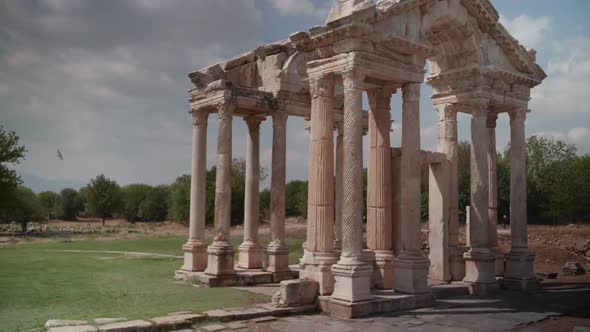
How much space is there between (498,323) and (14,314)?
10.8 m

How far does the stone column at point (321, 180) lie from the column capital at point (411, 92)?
2.07 metres

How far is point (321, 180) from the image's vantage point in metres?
13.4

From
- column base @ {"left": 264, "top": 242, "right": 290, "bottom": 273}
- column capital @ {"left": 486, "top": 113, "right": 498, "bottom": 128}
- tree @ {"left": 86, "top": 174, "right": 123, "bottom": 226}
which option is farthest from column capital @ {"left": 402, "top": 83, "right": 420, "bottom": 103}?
tree @ {"left": 86, "top": 174, "right": 123, "bottom": 226}

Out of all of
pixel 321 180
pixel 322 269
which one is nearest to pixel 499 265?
pixel 322 269

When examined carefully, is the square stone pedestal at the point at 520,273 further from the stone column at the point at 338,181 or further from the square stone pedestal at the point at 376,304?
the stone column at the point at 338,181

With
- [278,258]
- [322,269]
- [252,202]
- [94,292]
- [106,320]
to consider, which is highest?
[252,202]

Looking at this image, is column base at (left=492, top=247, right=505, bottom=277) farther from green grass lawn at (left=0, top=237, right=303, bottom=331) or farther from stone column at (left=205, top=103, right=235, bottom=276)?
stone column at (left=205, top=103, right=235, bottom=276)

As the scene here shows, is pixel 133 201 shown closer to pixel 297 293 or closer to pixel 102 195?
pixel 102 195

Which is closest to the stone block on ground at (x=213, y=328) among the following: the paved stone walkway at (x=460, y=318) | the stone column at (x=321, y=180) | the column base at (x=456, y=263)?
the paved stone walkway at (x=460, y=318)

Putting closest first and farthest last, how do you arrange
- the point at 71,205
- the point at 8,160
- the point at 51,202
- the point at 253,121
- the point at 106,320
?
the point at 106,320, the point at 253,121, the point at 8,160, the point at 71,205, the point at 51,202

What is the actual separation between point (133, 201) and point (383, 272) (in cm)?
8557

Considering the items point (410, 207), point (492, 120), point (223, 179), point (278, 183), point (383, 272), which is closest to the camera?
point (410, 207)

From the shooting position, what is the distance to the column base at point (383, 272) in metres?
14.0

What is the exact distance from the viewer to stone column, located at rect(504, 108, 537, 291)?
54.5 feet
